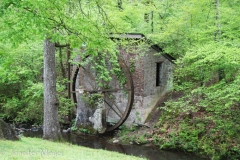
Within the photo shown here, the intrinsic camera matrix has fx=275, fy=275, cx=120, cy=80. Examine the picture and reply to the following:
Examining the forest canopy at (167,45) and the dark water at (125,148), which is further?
the dark water at (125,148)

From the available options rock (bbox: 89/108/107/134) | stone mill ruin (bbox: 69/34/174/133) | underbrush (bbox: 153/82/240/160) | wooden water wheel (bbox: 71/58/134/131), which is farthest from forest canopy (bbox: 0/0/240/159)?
rock (bbox: 89/108/107/134)

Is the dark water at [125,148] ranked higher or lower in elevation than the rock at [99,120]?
lower

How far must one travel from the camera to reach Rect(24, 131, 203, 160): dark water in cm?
1017

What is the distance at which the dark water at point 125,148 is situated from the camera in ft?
33.4

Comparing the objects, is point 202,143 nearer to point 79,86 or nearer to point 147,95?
point 147,95

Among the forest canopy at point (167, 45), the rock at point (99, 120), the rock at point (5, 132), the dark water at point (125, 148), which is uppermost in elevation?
the forest canopy at point (167, 45)

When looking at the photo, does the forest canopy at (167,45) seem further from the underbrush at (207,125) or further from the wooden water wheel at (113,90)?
the wooden water wheel at (113,90)

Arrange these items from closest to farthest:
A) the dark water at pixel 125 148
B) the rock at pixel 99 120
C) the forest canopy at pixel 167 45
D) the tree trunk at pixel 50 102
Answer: the forest canopy at pixel 167 45, the tree trunk at pixel 50 102, the dark water at pixel 125 148, the rock at pixel 99 120

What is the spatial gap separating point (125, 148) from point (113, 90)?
3.22 metres

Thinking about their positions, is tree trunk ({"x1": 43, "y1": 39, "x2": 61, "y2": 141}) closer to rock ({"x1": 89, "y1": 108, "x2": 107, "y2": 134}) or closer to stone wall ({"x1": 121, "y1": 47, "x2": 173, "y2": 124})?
rock ({"x1": 89, "y1": 108, "x2": 107, "y2": 134})

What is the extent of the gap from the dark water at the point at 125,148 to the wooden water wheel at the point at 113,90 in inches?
46.2

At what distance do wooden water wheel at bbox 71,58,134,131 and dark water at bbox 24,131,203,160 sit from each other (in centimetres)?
117

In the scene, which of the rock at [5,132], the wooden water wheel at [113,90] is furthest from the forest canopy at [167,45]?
the rock at [5,132]

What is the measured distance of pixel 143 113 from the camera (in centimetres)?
1336
